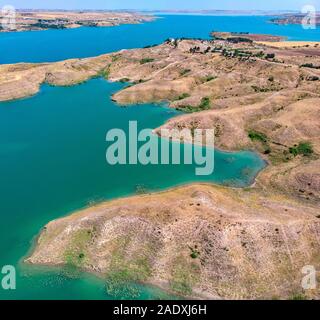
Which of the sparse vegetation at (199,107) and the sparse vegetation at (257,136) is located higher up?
the sparse vegetation at (199,107)

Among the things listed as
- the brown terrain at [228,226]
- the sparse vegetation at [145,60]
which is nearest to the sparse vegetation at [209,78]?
the brown terrain at [228,226]

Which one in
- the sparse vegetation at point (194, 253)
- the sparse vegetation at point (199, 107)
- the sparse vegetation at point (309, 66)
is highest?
the sparse vegetation at point (309, 66)

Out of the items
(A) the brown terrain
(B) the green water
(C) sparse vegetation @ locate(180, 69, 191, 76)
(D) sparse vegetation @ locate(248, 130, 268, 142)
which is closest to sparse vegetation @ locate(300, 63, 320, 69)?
(A) the brown terrain

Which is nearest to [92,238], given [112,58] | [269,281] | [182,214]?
[182,214]

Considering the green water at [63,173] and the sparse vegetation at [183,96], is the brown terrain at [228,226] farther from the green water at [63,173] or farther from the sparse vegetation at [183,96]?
the sparse vegetation at [183,96]

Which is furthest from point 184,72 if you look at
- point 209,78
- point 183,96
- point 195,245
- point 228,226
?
point 195,245

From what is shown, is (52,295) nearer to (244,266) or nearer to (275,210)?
(244,266)

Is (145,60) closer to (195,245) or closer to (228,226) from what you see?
(228,226)

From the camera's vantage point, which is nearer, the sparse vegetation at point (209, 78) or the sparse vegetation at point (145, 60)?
the sparse vegetation at point (209, 78)

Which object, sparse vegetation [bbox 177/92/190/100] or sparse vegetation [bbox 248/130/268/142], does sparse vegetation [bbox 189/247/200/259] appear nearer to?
sparse vegetation [bbox 248/130/268/142]
